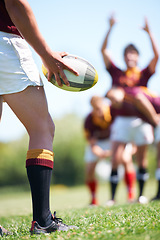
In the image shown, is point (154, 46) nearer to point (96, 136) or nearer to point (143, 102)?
point (143, 102)

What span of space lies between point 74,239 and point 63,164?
71.4ft

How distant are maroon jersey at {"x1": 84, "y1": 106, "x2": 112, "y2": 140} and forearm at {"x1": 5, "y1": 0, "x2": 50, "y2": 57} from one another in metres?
4.82

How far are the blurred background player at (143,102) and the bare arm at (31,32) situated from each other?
3007mm

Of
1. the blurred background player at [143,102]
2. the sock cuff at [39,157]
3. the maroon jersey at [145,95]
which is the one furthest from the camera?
the maroon jersey at [145,95]

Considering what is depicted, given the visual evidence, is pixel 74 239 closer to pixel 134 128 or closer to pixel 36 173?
pixel 36 173

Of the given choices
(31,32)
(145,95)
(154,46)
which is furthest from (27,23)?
(154,46)

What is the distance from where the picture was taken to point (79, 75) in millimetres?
2387

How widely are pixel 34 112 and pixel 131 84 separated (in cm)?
365

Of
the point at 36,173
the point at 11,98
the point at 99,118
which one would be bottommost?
the point at 99,118

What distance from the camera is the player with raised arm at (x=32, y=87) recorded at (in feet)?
7.15

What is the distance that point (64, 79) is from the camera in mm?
2297

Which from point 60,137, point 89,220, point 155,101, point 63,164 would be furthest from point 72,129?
point 89,220

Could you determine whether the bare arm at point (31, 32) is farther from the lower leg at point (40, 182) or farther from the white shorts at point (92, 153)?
the white shorts at point (92, 153)

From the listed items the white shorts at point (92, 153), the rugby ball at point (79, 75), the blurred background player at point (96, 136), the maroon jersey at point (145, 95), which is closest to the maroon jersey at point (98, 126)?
the blurred background player at point (96, 136)
